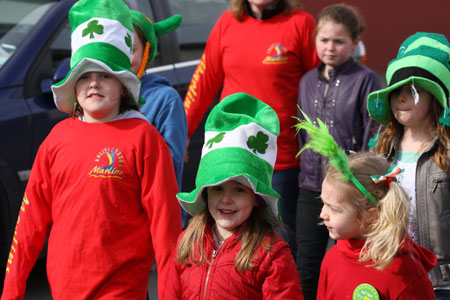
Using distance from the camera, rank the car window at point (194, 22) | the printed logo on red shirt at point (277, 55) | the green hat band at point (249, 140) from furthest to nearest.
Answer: the car window at point (194, 22) → the printed logo on red shirt at point (277, 55) → the green hat band at point (249, 140)

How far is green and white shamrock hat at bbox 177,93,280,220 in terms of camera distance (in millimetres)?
3078

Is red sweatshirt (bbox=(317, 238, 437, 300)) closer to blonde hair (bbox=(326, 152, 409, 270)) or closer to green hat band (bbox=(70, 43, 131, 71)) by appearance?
blonde hair (bbox=(326, 152, 409, 270))

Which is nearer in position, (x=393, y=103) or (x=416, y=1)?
(x=393, y=103)

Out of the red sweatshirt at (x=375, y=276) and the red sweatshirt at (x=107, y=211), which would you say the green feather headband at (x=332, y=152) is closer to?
the red sweatshirt at (x=375, y=276)

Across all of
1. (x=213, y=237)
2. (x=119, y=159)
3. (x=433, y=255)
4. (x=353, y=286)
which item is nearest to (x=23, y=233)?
(x=119, y=159)

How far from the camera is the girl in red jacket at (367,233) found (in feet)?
9.50

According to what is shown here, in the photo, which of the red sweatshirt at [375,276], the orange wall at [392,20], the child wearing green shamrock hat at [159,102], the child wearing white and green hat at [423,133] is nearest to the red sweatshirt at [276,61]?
the child wearing green shamrock hat at [159,102]

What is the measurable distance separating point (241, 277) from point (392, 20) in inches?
450

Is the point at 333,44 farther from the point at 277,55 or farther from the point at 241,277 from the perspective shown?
the point at 241,277

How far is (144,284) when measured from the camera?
3.48 metres

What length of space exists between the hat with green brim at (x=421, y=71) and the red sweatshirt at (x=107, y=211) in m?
1.10

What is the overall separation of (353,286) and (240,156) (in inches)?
26.9

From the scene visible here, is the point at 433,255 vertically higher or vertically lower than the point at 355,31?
lower

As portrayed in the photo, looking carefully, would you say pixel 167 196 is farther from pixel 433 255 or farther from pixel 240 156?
pixel 433 255
